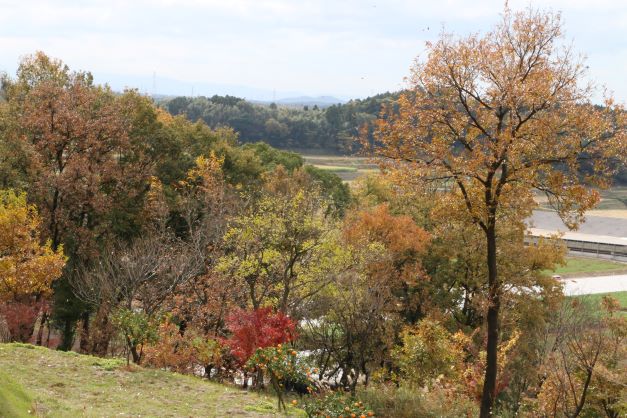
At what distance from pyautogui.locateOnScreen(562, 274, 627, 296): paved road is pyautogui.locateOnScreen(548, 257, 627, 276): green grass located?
258 centimetres

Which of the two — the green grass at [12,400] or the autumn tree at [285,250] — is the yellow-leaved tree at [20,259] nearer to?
the autumn tree at [285,250]

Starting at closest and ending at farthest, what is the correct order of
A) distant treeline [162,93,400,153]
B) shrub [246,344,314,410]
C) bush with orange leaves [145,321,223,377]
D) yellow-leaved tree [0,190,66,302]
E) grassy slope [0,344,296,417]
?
grassy slope [0,344,296,417]
shrub [246,344,314,410]
bush with orange leaves [145,321,223,377]
yellow-leaved tree [0,190,66,302]
distant treeline [162,93,400,153]

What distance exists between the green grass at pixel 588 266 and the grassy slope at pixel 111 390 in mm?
51160

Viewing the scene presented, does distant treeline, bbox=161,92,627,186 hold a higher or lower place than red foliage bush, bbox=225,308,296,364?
higher

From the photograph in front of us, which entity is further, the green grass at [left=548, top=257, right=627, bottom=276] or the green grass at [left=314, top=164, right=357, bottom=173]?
the green grass at [left=314, top=164, right=357, bottom=173]

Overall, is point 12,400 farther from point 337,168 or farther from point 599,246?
point 337,168

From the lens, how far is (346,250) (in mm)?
22219

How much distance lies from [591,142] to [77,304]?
21052mm

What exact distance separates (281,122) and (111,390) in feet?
421

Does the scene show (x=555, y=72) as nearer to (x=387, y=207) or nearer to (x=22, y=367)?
(x=22, y=367)

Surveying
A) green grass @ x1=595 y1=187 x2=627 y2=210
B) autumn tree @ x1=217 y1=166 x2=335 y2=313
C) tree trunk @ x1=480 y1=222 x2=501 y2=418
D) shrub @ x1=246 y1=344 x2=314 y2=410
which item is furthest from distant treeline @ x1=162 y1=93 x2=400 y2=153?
shrub @ x1=246 y1=344 x2=314 y2=410

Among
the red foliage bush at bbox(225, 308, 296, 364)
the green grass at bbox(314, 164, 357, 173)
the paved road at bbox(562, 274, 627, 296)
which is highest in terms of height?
the red foliage bush at bbox(225, 308, 296, 364)

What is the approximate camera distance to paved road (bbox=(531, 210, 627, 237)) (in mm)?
86188

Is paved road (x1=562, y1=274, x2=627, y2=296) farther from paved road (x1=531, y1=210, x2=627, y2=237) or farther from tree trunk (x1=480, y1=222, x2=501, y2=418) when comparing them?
tree trunk (x1=480, y1=222, x2=501, y2=418)
